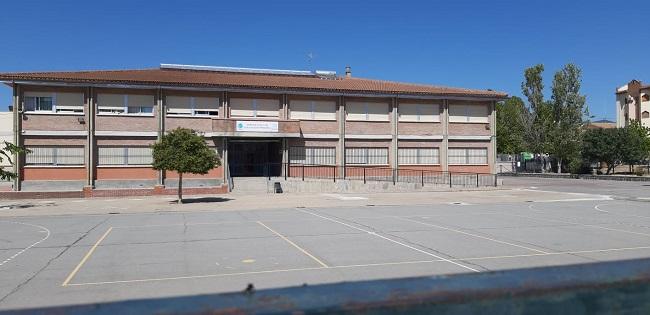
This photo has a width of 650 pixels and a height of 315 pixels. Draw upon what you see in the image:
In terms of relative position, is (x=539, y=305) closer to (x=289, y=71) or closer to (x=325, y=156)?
(x=325, y=156)

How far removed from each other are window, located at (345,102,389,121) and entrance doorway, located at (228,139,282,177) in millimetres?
5840

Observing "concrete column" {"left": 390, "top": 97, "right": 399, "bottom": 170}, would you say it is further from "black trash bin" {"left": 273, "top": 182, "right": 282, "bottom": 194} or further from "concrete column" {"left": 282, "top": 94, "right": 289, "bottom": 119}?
"black trash bin" {"left": 273, "top": 182, "right": 282, "bottom": 194}

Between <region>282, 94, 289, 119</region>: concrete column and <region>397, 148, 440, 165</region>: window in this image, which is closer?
<region>282, 94, 289, 119</region>: concrete column

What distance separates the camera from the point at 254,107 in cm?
3919

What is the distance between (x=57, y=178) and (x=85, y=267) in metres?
27.7

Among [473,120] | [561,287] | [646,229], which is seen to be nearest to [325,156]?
[473,120]

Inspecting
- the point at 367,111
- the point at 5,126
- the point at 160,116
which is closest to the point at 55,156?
the point at 160,116

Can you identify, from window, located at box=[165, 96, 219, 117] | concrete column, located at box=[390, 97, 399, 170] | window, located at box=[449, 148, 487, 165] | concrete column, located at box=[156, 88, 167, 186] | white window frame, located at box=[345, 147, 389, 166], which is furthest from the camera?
window, located at box=[449, 148, 487, 165]

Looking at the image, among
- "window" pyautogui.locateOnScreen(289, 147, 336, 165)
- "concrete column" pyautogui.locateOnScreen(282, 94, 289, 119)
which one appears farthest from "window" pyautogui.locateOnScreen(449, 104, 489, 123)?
"concrete column" pyautogui.locateOnScreen(282, 94, 289, 119)

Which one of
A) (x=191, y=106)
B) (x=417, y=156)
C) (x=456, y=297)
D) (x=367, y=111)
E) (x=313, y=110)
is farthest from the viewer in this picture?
(x=417, y=156)

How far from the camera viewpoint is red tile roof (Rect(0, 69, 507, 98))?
3578 cm

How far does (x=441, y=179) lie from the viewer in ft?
137

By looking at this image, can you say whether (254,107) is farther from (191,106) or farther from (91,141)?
(91,141)

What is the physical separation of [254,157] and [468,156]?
16.4 metres
